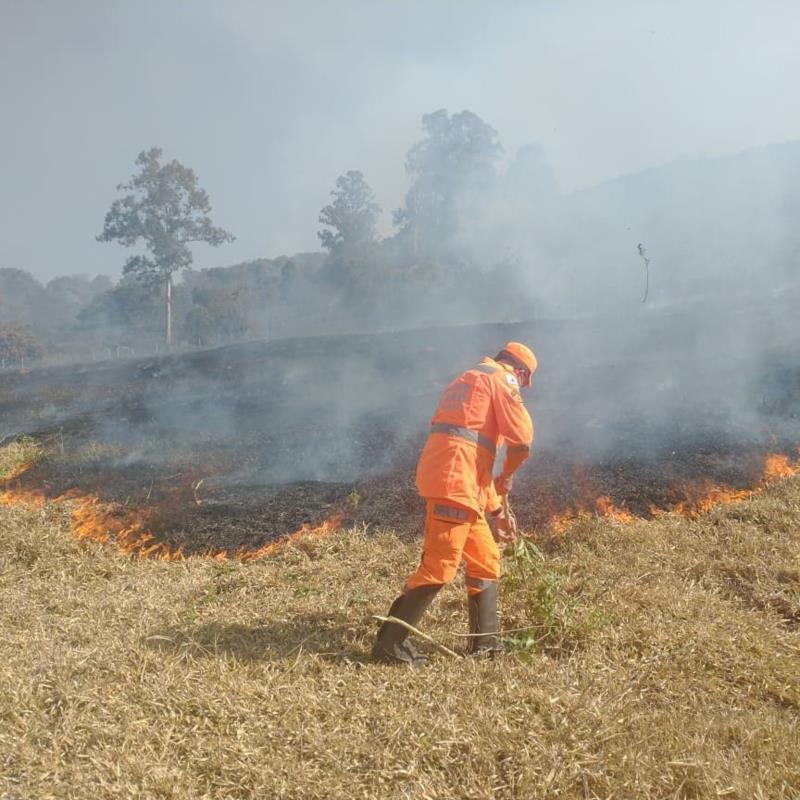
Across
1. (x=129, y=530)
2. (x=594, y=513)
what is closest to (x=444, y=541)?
(x=594, y=513)

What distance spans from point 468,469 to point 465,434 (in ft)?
0.73

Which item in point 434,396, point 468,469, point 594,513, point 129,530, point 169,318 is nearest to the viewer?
point 468,469

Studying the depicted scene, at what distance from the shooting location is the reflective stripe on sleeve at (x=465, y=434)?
3779mm

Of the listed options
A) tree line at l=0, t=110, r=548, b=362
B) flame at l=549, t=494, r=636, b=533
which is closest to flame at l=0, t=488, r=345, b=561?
flame at l=549, t=494, r=636, b=533

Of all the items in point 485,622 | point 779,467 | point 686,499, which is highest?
point 779,467

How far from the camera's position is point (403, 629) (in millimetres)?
3693

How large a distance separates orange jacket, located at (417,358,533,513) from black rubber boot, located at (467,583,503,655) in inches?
22.0

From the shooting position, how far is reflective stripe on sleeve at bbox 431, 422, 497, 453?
12.4 feet

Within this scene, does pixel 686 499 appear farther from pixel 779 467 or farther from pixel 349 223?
pixel 349 223

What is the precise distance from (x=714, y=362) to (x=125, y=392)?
14085 mm

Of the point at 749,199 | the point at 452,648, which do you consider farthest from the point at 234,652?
the point at 749,199

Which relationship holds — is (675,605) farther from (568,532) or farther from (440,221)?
(440,221)

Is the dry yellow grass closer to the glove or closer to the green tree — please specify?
the glove

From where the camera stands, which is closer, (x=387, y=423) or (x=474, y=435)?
(x=474, y=435)
